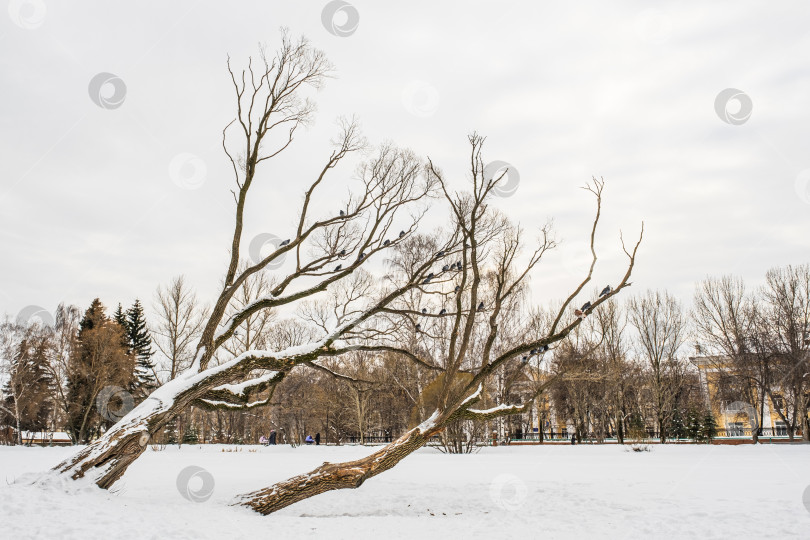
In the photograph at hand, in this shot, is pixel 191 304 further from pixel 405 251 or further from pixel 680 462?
pixel 680 462

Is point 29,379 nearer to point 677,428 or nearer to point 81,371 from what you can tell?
point 81,371

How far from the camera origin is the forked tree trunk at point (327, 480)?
28.4 feet

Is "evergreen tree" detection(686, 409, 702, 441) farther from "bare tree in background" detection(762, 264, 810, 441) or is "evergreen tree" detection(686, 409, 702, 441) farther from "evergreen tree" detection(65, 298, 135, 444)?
"evergreen tree" detection(65, 298, 135, 444)

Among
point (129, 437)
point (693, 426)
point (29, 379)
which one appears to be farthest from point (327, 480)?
point (29, 379)

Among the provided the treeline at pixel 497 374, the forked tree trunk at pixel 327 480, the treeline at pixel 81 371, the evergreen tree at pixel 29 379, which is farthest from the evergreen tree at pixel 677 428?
the evergreen tree at pixel 29 379

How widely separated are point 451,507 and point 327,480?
2.54m

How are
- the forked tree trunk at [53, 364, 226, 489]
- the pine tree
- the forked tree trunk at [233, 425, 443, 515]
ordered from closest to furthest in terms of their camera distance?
the forked tree trunk at [53, 364, 226, 489]
the forked tree trunk at [233, 425, 443, 515]
the pine tree

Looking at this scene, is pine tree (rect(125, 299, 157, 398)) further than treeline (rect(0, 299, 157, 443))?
Yes

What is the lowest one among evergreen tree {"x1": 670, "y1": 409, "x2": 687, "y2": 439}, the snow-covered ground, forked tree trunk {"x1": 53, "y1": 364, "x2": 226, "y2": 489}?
evergreen tree {"x1": 670, "y1": 409, "x2": 687, "y2": 439}

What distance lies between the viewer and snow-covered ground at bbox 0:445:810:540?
6.36 metres

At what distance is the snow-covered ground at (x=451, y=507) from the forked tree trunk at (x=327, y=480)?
251mm

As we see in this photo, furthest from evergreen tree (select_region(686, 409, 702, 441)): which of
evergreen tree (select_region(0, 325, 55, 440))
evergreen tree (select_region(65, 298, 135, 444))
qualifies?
evergreen tree (select_region(0, 325, 55, 440))

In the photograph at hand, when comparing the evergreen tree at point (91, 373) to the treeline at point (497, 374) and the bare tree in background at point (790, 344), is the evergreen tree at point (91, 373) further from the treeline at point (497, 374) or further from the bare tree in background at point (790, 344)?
the bare tree in background at point (790, 344)

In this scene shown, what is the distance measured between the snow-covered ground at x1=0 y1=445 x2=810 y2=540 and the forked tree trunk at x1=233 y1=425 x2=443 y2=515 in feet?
0.82
